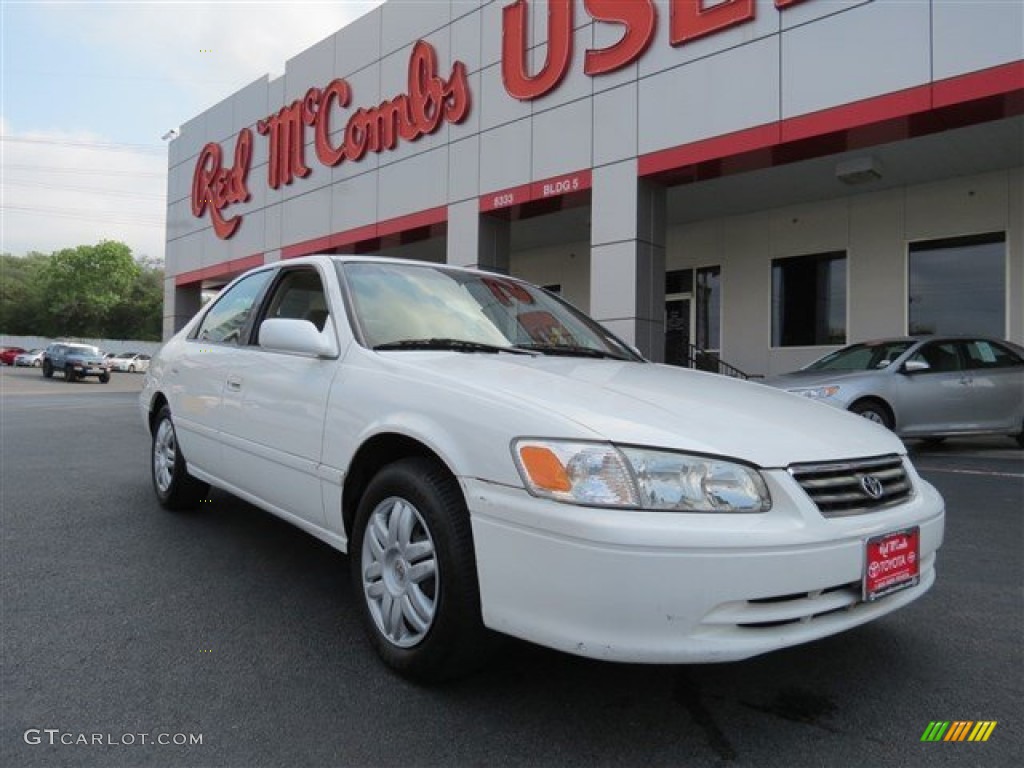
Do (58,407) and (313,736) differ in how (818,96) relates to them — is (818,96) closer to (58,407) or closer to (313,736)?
(313,736)

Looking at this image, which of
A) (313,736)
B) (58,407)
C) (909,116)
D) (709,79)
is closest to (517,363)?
(313,736)

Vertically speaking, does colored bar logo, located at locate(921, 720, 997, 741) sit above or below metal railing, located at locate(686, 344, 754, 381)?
below

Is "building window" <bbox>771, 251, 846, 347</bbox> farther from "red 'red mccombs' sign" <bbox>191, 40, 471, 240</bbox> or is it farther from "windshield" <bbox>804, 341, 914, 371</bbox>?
"red 'red mccombs' sign" <bbox>191, 40, 471, 240</bbox>

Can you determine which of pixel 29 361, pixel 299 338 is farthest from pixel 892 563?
pixel 29 361

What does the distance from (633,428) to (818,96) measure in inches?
337

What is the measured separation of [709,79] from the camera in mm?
9992

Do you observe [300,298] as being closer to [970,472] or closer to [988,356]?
[970,472]

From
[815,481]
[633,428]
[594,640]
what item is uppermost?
[633,428]

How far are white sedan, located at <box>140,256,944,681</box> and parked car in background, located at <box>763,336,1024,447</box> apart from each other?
233 inches

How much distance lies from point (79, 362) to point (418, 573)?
1258 inches

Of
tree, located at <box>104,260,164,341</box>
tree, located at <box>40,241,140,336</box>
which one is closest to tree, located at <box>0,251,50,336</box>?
tree, located at <box>40,241,140,336</box>

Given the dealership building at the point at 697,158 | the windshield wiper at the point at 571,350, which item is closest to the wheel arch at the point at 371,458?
the windshield wiper at the point at 571,350

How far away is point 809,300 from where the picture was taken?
44.5 ft

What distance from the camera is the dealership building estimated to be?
8.88 metres
